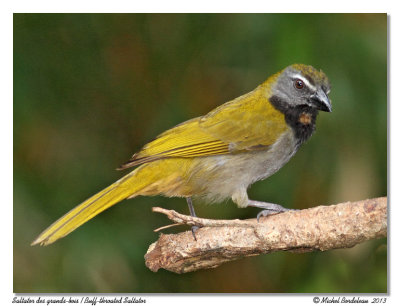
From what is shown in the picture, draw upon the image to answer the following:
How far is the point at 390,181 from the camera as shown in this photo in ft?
14.2

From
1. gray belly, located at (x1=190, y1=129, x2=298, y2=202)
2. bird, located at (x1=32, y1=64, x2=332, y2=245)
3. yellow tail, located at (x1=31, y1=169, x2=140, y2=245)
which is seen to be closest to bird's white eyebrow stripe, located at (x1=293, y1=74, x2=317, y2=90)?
bird, located at (x1=32, y1=64, x2=332, y2=245)

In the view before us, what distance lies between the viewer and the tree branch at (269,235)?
3871 mm

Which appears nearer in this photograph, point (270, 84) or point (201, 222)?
point (201, 222)

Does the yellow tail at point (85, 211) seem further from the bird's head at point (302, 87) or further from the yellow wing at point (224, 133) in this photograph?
the bird's head at point (302, 87)

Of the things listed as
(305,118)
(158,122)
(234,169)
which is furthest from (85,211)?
(305,118)

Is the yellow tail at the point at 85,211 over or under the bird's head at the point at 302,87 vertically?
under

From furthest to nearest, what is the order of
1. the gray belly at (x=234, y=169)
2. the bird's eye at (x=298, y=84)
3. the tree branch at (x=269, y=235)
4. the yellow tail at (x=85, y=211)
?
the bird's eye at (x=298, y=84) < the gray belly at (x=234, y=169) < the yellow tail at (x=85, y=211) < the tree branch at (x=269, y=235)

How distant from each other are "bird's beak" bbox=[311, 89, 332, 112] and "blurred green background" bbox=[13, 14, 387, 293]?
370 mm

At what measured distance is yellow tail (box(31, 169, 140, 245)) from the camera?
440cm

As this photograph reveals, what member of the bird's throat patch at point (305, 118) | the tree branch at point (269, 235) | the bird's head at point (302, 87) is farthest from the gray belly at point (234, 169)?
the tree branch at point (269, 235)

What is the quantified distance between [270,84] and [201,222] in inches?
61.0
